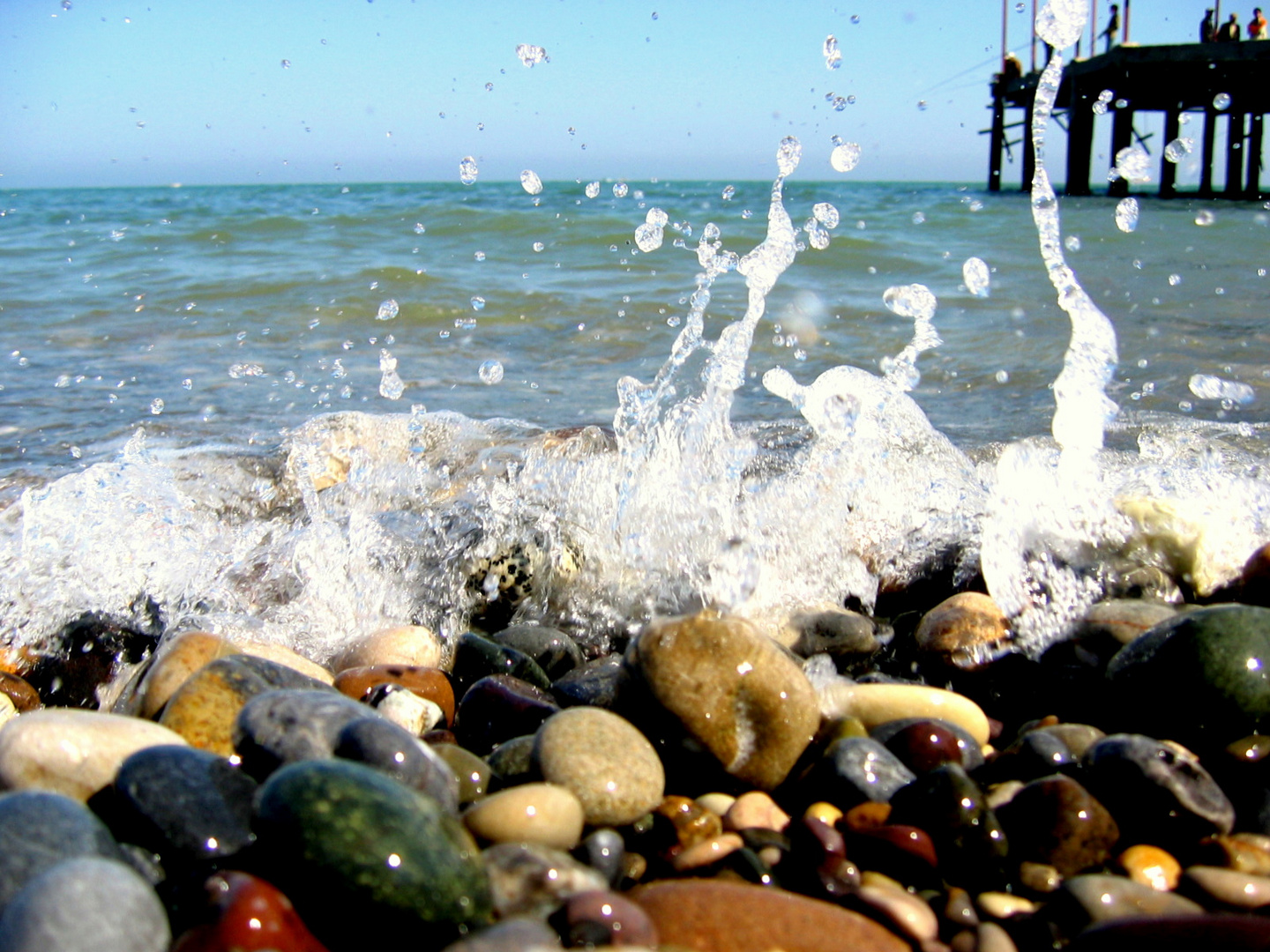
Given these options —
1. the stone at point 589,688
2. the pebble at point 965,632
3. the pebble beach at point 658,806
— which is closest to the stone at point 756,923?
the pebble beach at point 658,806

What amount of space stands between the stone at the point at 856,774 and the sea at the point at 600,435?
2.35ft

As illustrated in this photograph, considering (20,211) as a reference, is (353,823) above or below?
below

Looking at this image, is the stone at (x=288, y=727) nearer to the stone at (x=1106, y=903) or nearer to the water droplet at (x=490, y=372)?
the stone at (x=1106, y=903)

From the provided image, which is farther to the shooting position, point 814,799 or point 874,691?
point 874,691

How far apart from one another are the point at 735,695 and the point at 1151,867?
25.5 inches

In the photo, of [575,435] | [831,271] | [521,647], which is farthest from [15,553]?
[831,271]

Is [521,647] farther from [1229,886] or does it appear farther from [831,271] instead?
[831,271]

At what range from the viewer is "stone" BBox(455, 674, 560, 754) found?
6.22 feet

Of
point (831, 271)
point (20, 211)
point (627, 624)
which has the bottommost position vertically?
point (627, 624)

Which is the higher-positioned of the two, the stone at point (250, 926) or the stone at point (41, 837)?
the stone at point (41, 837)

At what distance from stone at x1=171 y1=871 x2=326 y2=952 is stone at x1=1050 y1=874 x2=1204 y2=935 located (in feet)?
3.01

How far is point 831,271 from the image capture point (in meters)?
8.92

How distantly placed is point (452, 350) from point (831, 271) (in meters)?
3.91

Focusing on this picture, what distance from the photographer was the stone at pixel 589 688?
2004mm
